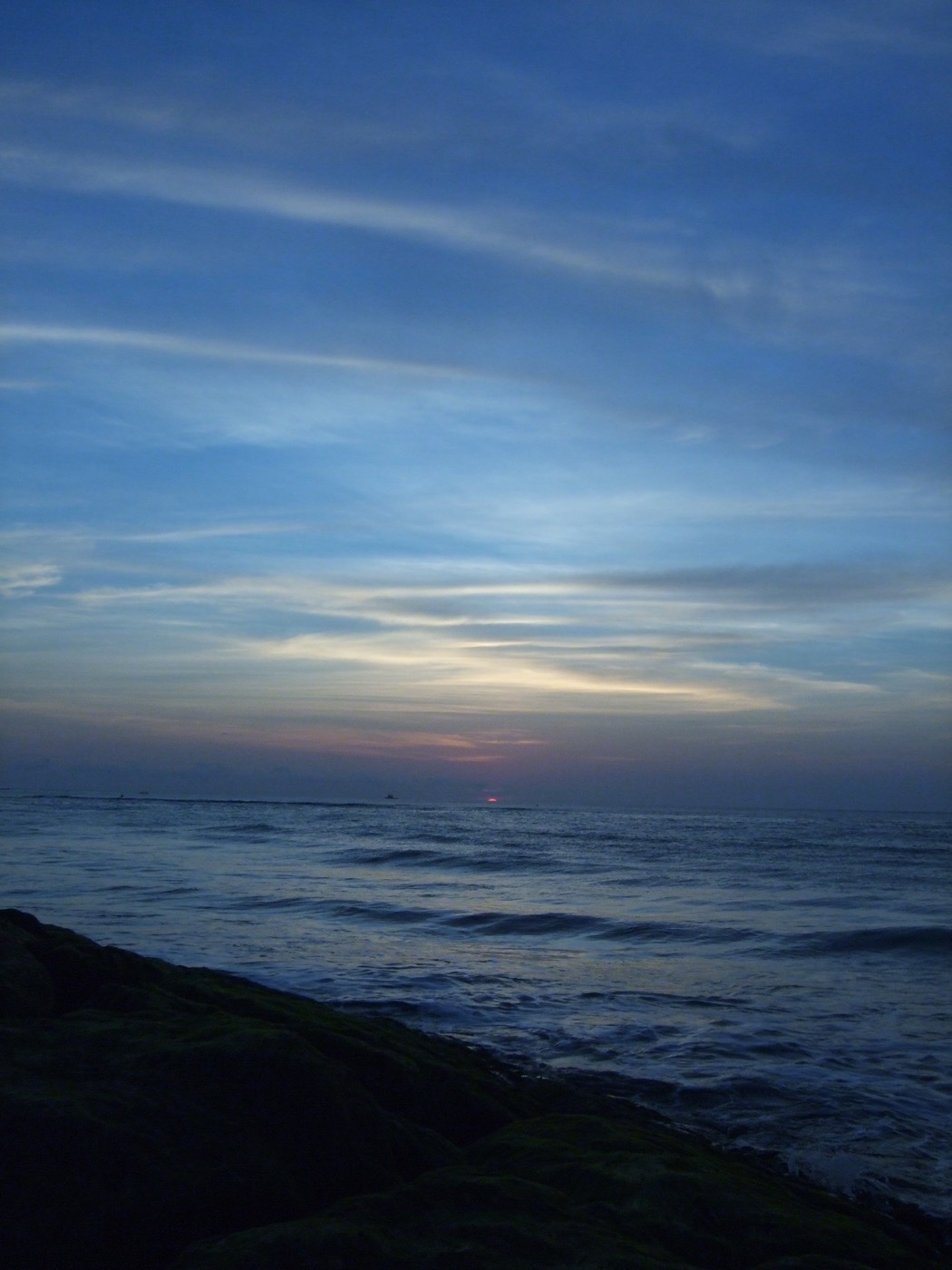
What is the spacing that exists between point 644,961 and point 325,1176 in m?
11.3

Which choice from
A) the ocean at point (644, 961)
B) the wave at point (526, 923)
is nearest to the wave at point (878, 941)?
A: the ocean at point (644, 961)

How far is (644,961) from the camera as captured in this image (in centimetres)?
1492

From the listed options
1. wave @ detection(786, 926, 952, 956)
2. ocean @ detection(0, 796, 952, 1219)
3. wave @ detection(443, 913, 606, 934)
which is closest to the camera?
ocean @ detection(0, 796, 952, 1219)

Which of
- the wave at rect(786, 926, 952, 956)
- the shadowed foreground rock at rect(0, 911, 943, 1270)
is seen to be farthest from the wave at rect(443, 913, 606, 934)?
the shadowed foreground rock at rect(0, 911, 943, 1270)

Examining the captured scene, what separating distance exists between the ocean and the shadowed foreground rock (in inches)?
81.4

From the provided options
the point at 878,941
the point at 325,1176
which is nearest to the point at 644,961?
the point at 878,941

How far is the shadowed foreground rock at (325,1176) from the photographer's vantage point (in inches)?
144

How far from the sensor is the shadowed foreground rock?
365cm

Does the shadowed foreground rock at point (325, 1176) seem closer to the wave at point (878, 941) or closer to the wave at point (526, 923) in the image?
the wave at point (878, 941)

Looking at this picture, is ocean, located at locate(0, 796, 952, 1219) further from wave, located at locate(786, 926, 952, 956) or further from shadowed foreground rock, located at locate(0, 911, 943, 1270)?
shadowed foreground rock, located at locate(0, 911, 943, 1270)

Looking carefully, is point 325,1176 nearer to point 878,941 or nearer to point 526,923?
point 526,923

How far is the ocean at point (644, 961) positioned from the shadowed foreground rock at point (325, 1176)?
207cm

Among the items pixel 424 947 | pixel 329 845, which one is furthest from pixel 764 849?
pixel 424 947

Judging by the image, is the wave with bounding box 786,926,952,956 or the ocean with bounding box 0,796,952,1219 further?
the wave with bounding box 786,926,952,956
